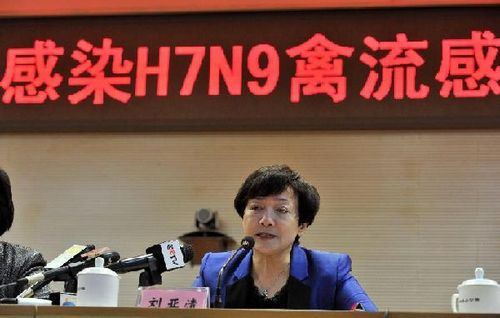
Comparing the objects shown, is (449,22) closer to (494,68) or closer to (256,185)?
(494,68)

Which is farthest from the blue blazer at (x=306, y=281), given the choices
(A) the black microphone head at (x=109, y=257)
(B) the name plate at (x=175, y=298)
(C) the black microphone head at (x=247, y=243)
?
(B) the name plate at (x=175, y=298)

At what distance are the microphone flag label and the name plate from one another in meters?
0.27

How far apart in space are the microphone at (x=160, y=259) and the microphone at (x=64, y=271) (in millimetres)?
37

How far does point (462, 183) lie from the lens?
477cm

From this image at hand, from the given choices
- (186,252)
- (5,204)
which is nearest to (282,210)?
(186,252)

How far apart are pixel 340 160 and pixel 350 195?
0.21m

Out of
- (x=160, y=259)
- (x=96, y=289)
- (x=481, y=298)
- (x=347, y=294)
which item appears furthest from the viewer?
(x=347, y=294)

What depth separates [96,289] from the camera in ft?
6.28

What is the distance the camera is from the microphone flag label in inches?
87.6

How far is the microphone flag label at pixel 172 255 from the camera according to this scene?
87.6 inches

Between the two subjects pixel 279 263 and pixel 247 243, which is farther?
pixel 279 263

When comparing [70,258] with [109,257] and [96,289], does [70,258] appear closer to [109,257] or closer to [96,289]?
[109,257]

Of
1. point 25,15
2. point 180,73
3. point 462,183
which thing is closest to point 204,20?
point 180,73

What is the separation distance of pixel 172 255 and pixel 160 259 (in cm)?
4
